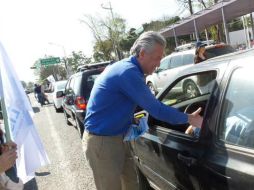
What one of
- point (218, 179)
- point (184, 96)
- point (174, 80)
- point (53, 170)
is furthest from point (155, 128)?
point (53, 170)

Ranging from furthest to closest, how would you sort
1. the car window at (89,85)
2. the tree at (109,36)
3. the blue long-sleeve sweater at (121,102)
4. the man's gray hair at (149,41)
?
the tree at (109,36), the car window at (89,85), the man's gray hair at (149,41), the blue long-sleeve sweater at (121,102)

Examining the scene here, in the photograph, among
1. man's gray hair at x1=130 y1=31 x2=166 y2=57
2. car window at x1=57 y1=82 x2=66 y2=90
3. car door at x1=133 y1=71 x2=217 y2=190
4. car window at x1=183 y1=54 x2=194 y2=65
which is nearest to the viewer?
car door at x1=133 y1=71 x2=217 y2=190

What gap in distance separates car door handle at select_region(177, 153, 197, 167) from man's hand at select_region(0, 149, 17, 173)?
1.11 meters

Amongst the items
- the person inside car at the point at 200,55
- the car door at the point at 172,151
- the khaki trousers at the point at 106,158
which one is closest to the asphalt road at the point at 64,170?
the car door at the point at 172,151

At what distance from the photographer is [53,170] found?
6398mm

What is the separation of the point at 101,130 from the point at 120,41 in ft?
168

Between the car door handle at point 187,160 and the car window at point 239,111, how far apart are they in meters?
0.26

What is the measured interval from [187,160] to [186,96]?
1.77 meters

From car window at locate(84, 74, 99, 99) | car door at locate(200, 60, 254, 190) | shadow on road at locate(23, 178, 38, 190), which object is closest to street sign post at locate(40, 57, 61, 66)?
car window at locate(84, 74, 99, 99)

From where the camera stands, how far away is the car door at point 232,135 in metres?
1.91

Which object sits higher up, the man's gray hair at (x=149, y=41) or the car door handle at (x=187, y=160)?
the man's gray hair at (x=149, y=41)

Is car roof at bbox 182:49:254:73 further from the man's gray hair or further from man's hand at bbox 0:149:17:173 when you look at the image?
man's hand at bbox 0:149:17:173

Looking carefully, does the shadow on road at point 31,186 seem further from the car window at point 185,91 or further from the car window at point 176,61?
the car window at point 176,61

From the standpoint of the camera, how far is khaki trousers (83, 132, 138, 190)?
3018mm
